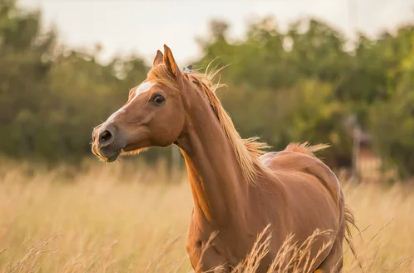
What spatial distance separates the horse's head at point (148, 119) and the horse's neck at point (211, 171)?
0.15m

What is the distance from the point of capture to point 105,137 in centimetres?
442

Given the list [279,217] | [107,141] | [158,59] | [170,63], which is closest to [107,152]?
[107,141]

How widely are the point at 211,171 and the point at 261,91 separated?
24108 mm

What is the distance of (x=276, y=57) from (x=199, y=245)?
3871 cm

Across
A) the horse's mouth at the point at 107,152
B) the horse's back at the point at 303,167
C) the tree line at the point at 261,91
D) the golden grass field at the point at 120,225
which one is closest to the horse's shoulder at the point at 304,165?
the horse's back at the point at 303,167

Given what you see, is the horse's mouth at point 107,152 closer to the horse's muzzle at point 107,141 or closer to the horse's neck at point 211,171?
the horse's muzzle at point 107,141

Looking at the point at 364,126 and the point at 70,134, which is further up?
the point at 70,134

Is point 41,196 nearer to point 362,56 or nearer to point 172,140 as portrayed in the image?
point 172,140

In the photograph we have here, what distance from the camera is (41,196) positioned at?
11703 millimetres

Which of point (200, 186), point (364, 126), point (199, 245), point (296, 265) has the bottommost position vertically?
point (364, 126)

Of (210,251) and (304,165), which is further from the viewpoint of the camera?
(304,165)

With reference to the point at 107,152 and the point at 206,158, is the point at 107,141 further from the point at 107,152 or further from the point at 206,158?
the point at 206,158

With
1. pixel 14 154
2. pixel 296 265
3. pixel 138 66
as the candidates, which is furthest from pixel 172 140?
pixel 138 66

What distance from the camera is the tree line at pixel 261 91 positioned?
2072cm
